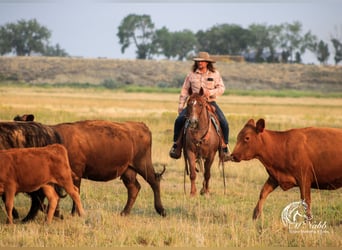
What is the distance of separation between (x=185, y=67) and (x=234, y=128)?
6374 cm

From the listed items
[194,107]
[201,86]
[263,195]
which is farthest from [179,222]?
[201,86]

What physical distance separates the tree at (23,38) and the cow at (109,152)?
344 feet

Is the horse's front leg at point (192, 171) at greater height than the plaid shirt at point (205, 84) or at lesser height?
lesser

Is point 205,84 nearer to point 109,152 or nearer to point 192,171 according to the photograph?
point 192,171

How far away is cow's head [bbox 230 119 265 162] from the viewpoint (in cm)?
1131

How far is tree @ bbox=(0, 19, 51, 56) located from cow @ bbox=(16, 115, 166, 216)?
344 ft

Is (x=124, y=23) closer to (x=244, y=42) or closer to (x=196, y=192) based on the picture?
(x=244, y=42)

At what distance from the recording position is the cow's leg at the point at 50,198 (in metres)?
10.3

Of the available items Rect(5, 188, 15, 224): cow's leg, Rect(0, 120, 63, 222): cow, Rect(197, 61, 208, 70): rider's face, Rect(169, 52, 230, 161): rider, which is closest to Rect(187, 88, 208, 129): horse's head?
Rect(169, 52, 230, 161): rider

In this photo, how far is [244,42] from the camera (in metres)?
112

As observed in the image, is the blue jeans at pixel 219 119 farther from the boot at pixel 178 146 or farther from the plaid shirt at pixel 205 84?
the plaid shirt at pixel 205 84

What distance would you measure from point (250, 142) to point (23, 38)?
11031 cm

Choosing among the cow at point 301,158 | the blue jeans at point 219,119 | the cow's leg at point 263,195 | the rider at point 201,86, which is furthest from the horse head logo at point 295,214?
the blue jeans at point 219,119

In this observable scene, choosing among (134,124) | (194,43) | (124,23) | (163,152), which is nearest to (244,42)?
(194,43)
